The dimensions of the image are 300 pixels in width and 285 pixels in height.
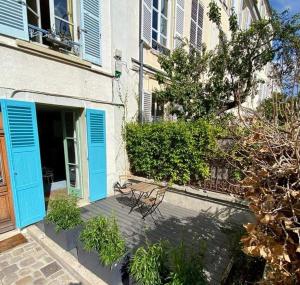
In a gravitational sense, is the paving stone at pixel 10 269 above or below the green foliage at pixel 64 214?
below

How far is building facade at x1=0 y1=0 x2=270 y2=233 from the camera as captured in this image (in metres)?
3.99

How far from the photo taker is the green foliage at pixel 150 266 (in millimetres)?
2408

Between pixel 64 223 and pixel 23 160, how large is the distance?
1.60 m

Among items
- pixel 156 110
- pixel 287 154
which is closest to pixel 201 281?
pixel 287 154

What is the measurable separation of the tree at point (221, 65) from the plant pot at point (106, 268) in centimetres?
517

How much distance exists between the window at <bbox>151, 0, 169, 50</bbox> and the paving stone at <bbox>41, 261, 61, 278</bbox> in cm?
732

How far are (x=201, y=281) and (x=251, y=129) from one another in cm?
174

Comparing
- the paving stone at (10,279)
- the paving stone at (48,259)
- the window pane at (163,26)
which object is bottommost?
the paving stone at (48,259)

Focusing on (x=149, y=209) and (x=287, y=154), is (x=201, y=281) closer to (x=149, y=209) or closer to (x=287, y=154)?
(x=287, y=154)

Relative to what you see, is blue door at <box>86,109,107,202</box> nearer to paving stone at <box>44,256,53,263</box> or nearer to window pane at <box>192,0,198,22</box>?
paving stone at <box>44,256,53,263</box>

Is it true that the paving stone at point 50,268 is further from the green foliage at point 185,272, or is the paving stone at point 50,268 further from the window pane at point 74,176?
the window pane at point 74,176

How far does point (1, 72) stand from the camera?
3.75m

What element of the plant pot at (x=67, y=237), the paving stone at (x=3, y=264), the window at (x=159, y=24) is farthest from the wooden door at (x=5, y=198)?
the window at (x=159, y=24)

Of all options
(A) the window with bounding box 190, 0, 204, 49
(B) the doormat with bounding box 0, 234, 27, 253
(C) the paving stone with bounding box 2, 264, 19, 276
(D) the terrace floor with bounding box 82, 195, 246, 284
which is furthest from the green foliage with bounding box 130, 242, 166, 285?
(A) the window with bounding box 190, 0, 204, 49
